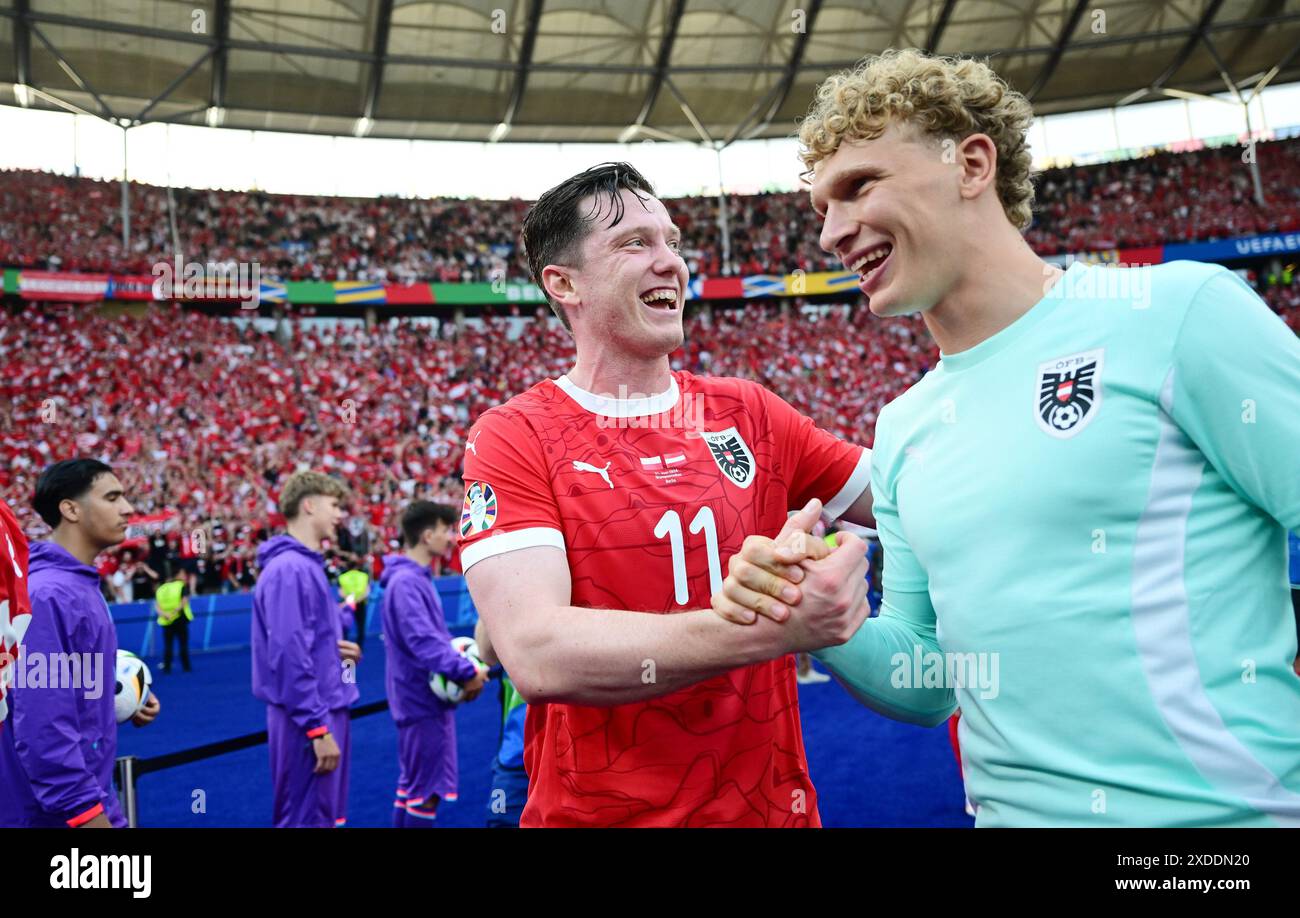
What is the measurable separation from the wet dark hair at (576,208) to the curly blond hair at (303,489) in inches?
169

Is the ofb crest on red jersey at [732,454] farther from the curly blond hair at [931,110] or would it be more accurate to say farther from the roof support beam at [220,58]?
the roof support beam at [220,58]

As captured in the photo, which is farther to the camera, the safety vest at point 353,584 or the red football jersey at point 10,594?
the safety vest at point 353,584

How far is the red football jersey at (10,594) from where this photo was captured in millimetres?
2738

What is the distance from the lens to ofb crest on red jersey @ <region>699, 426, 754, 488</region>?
2137 millimetres

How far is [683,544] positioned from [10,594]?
7.69ft

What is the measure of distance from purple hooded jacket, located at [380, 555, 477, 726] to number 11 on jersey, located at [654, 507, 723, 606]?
14.6 ft

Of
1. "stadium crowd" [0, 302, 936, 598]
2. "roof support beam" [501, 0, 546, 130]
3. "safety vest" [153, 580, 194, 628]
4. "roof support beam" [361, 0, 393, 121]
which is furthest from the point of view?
"roof support beam" [501, 0, 546, 130]

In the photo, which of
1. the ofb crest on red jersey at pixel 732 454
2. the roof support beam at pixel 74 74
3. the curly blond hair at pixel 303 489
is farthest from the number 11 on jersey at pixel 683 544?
the roof support beam at pixel 74 74

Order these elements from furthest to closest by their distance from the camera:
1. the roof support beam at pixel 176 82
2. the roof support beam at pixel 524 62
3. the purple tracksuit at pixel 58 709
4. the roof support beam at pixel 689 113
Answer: the roof support beam at pixel 689 113, the roof support beam at pixel 524 62, the roof support beam at pixel 176 82, the purple tracksuit at pixel 58 709

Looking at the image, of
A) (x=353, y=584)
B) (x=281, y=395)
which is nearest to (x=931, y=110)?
(x=353, y=584)

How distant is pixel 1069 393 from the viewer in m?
1.53

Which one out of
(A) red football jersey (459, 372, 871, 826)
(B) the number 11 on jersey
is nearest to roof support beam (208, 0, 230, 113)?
(A) red football jersey (459, 372, 871, 826)

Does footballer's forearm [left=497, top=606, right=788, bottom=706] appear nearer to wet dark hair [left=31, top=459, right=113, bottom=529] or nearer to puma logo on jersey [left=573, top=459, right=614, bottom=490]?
puma logo on jersey [left=573, top=459, right=614, bottom=490]
